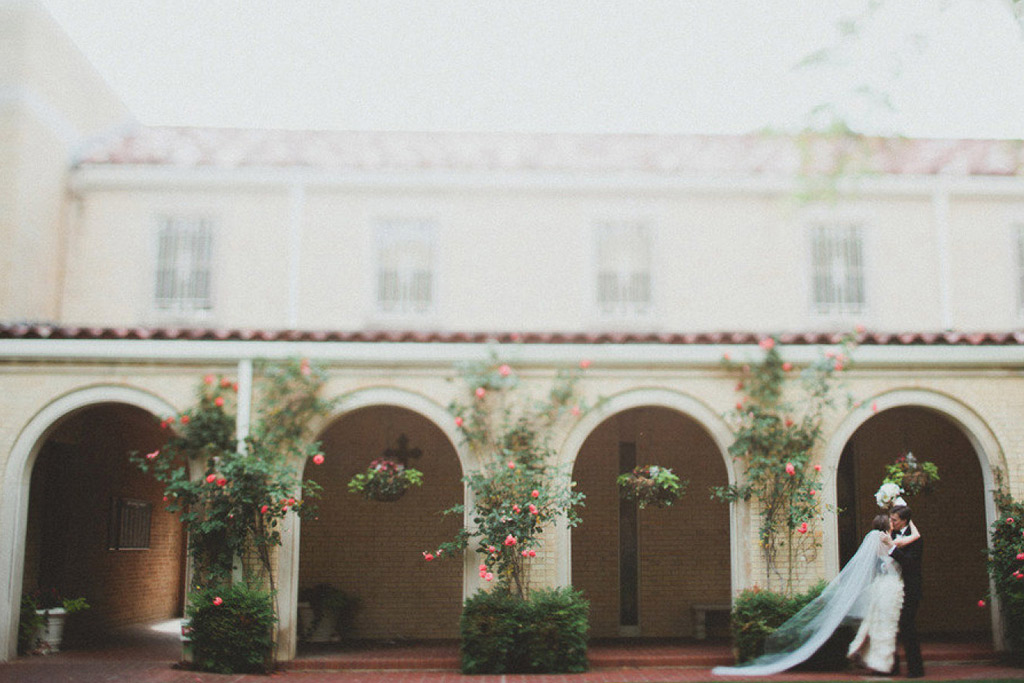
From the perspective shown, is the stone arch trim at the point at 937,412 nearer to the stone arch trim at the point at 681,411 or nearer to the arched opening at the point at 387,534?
the stone arch trim at the point at 681,411

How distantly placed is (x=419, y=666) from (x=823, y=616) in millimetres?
4572

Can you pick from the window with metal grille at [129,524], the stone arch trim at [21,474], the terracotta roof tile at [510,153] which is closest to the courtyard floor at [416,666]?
the stone arch trim at [21,474]

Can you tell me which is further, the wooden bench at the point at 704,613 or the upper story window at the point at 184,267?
the upper story window at the point at 184,267

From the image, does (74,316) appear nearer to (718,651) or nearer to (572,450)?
(572,450)

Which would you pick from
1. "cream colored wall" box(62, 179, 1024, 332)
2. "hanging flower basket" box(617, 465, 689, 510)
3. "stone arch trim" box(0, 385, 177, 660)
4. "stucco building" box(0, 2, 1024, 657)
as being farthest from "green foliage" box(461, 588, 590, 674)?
"cream colored wall" box(62, 179, 1024, 332)

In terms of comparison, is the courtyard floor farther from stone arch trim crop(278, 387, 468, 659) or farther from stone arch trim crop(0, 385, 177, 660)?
stone arch trim crop(0, 385, 177, 660)

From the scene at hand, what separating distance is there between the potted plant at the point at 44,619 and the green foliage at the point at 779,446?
26.8 ft

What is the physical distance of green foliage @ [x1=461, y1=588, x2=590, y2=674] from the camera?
10.9 m

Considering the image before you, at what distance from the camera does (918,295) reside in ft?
50.8

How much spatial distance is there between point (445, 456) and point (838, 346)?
587 cm

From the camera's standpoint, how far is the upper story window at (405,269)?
15.2 metres

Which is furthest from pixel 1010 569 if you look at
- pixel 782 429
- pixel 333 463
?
pixel 333 463

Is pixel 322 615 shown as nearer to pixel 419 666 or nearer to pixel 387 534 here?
pixel 387 534

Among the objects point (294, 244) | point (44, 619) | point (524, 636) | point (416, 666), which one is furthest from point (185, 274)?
point (524, 636)
